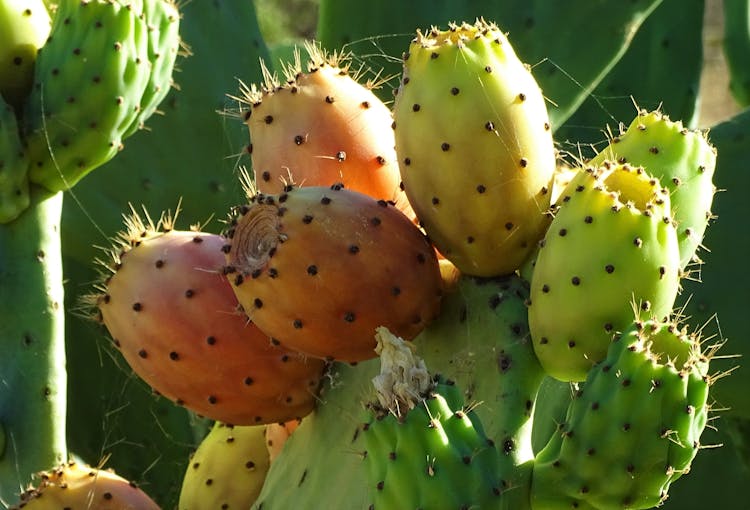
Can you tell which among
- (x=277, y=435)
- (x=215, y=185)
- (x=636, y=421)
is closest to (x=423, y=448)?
(x=636, y=421)

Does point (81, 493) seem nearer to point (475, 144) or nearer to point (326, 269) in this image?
point (326, 269)

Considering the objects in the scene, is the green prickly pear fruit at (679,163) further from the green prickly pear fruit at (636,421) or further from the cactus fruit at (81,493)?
the cactus fruit at (81,493)

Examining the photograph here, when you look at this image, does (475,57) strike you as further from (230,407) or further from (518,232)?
(230,407)

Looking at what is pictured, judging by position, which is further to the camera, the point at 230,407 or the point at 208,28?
the point at 208,28

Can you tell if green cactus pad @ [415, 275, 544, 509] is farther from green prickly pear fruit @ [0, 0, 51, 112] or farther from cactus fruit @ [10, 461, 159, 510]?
green prickly pear fruit @ [0, 0, 51, 112]

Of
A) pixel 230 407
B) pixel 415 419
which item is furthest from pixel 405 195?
pixel 415 419

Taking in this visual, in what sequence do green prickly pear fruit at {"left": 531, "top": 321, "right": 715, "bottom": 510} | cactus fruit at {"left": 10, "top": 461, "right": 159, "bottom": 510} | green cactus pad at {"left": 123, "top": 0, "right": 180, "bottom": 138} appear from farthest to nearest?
green cactus pad at {"left": 123, "top": 0, "right": 180, "bottom": 138}
cactus fruit at {"left": 10, "top": 461, "right": 159, "bottom": 510}
green prickly pear fruit at {"left": 531, "top": 321, "right": 715, "bottom": 510}

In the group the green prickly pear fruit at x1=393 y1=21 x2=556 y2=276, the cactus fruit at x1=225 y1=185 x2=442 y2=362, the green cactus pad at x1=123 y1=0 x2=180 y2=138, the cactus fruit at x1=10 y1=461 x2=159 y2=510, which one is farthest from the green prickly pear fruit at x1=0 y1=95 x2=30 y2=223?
the green prickly pear fruit at x1=393 y1=21 x2=556 y2=276
